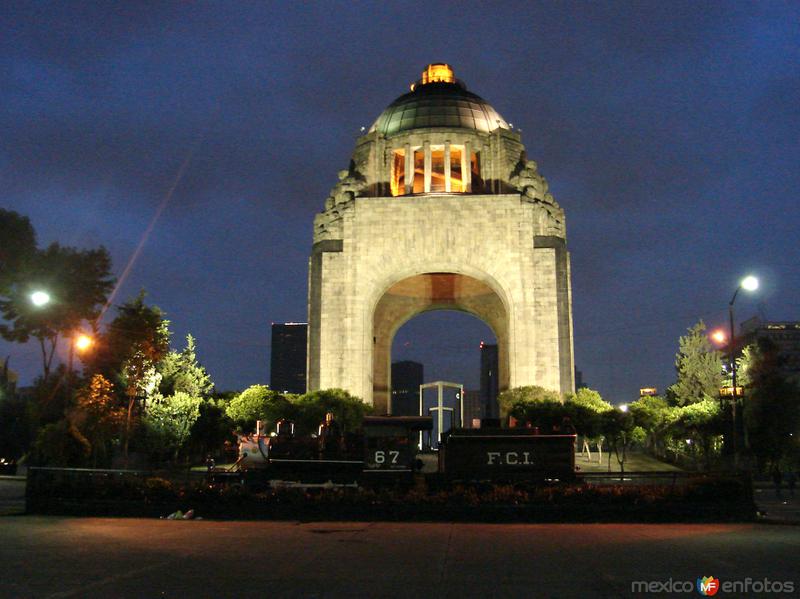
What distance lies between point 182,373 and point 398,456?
25.1 meters

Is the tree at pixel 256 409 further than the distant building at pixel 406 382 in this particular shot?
No

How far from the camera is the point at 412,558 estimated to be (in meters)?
12.3

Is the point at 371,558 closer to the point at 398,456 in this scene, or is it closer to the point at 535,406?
the point at 398,456

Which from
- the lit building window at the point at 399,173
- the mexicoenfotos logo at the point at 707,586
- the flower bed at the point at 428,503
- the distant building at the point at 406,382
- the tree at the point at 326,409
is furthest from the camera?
the distant building at the point at 406,382

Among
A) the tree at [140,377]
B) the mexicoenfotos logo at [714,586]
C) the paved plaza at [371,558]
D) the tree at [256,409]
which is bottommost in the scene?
the paved plaza at [371,558]

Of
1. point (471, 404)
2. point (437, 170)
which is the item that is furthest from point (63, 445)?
point (471, 404)

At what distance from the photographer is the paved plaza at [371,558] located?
9664mm

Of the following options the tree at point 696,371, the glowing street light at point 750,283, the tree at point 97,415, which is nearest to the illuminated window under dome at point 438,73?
the tree at point 696,371

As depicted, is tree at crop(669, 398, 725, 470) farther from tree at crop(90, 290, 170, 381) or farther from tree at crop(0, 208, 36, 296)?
tree at crop(0, 208, 36, 296)

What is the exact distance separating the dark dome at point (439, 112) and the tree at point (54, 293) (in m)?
23.5

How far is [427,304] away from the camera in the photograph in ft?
222

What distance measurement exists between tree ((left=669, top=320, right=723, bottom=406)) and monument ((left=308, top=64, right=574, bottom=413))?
1039 centimetres

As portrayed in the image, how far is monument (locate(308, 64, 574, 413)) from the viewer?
5122 cm

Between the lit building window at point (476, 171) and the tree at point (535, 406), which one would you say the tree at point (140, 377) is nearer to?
the tree at point (535, 406)
